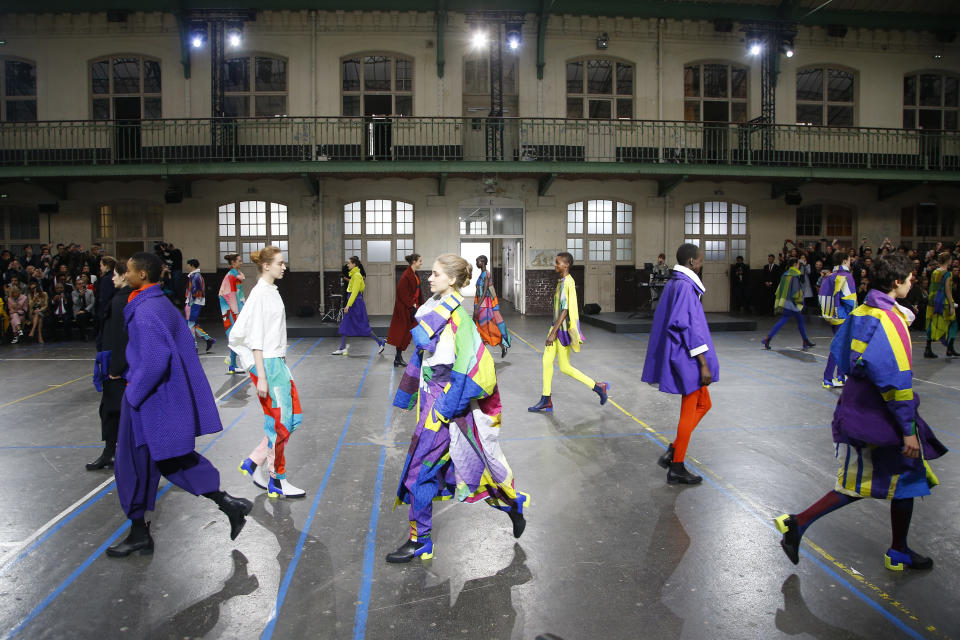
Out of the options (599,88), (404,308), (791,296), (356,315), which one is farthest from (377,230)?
(791,296)

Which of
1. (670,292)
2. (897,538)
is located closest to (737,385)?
(670,292)

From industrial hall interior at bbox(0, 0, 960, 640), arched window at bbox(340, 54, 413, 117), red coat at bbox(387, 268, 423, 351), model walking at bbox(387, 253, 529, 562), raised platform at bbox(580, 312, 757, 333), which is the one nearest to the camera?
industrial hall interior at bbox(0, 0, 960, 640)

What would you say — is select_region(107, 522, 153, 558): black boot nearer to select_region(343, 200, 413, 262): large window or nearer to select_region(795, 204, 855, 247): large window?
select_region(343, 200, 413, 262): large window

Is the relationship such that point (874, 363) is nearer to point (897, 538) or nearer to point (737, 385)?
point (897, 538)

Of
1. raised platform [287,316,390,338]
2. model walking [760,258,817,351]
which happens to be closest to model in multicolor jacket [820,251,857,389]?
model walking [760,258,817,351]

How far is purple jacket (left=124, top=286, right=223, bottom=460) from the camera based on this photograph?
3.61m

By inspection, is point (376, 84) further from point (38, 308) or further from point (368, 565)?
point (368, 565)

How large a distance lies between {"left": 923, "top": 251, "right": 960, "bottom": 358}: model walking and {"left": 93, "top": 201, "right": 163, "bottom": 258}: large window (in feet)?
59.3

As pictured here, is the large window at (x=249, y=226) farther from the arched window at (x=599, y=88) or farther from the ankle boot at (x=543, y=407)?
the ankle boot at (x=543, y=407)

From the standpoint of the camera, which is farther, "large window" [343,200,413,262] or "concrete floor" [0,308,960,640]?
"large window" [343,200,413,262]

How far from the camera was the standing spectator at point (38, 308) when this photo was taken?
1401 cm

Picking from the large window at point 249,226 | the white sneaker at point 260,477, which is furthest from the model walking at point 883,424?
the large window at point 249,226

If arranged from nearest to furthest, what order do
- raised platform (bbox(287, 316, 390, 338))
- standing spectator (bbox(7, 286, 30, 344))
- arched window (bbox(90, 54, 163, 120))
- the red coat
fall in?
the red coat
standing spectator (bbox(7, 286, 30, 344))
raised platform (bbox(287, 316, 390, 338))
arched window (bbox(90, 54, 163, 120))

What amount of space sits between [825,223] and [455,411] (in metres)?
20.1
